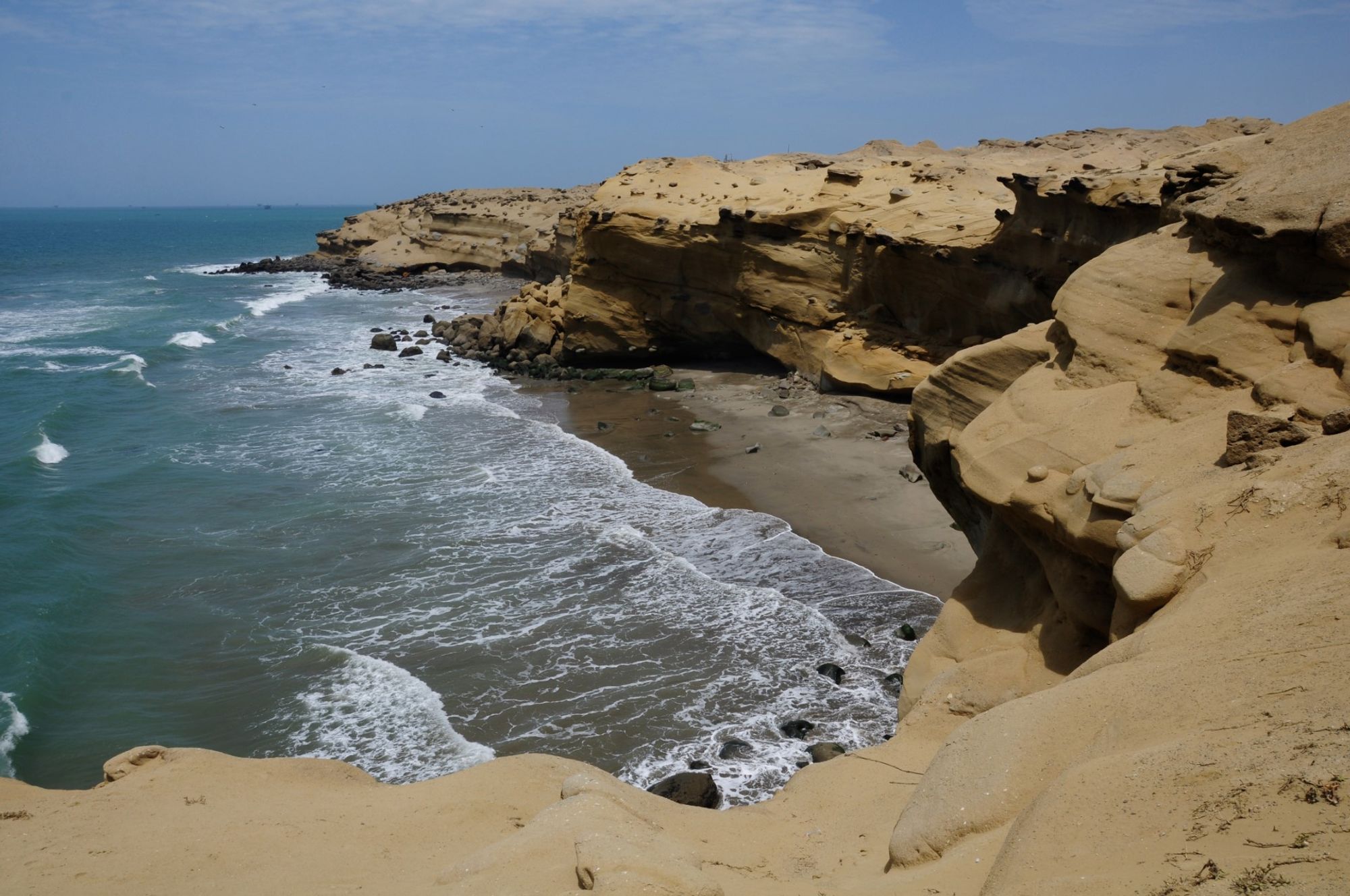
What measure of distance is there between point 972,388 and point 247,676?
33.4 feet

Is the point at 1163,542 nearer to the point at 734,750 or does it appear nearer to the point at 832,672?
the point at 734,750

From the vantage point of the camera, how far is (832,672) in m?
13.0

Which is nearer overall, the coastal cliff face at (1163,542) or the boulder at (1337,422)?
the coastal cliff face at (1163,542)

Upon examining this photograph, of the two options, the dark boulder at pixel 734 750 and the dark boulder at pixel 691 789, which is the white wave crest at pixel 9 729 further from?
the dark boulder at pixel 734 750

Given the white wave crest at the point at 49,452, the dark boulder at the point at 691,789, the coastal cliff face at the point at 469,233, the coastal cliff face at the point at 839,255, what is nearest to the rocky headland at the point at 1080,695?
the dark boulder at the point at 691,789

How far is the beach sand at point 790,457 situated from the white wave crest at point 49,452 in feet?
38.8

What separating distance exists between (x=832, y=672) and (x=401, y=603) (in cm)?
683

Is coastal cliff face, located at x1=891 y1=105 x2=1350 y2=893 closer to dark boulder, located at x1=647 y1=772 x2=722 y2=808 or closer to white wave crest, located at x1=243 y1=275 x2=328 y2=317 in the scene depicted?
dark boulder, located at x1=647 y1=772 x2=722 y2=808

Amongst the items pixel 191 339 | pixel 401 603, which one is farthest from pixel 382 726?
pixel 191 339

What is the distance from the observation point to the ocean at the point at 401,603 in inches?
479

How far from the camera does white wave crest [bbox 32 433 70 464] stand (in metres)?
23.6

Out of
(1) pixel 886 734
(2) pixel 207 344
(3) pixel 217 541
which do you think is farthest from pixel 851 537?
(2) pixel 207 344

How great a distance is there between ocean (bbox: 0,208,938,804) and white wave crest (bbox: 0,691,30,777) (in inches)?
1.4

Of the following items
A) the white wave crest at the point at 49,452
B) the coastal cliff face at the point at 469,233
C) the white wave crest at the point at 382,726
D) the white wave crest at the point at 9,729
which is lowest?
the white wave crest at the point at 9,729
